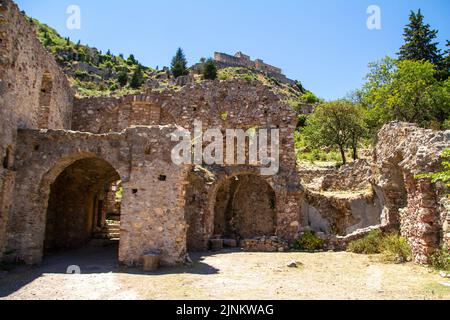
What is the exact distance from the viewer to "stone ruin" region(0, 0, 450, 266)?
1118cm

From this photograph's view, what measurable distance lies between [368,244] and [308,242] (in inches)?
105

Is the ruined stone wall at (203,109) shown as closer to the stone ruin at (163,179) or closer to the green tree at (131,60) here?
the stone ruin at (163,179)

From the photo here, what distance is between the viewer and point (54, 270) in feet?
35.4

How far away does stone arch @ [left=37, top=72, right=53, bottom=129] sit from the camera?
47.4 ft

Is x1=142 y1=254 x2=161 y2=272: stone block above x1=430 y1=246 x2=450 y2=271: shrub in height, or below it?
below

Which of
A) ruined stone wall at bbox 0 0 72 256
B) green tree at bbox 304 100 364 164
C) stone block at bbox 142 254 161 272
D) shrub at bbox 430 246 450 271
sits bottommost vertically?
stone block at bbox 142 254 161 272

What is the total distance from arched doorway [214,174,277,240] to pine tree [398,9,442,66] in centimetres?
1943

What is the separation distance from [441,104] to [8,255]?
23858 millimetres

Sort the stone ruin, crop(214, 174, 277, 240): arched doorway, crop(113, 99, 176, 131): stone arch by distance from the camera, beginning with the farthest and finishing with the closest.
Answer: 1. crop(214, 174, 277, 240): arched doorway
2. crop(113, 99, 176, 131): stone arch
3. the stone ruin

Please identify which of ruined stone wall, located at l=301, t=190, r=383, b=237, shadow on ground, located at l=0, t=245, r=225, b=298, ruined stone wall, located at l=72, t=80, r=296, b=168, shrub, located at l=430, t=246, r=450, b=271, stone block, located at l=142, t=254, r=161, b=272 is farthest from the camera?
ruined stone wall, located at l=72, t=80, r=296, b=168

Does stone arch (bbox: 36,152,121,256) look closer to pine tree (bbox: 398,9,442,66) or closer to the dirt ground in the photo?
the dirt ground

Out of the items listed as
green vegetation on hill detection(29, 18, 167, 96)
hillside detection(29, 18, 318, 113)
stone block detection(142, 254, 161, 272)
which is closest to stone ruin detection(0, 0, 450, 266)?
stone block detection(142, 254, 161, 272)

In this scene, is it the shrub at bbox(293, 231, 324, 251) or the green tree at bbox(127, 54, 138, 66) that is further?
the green tree at bbox(127, 54, 138, 66)
